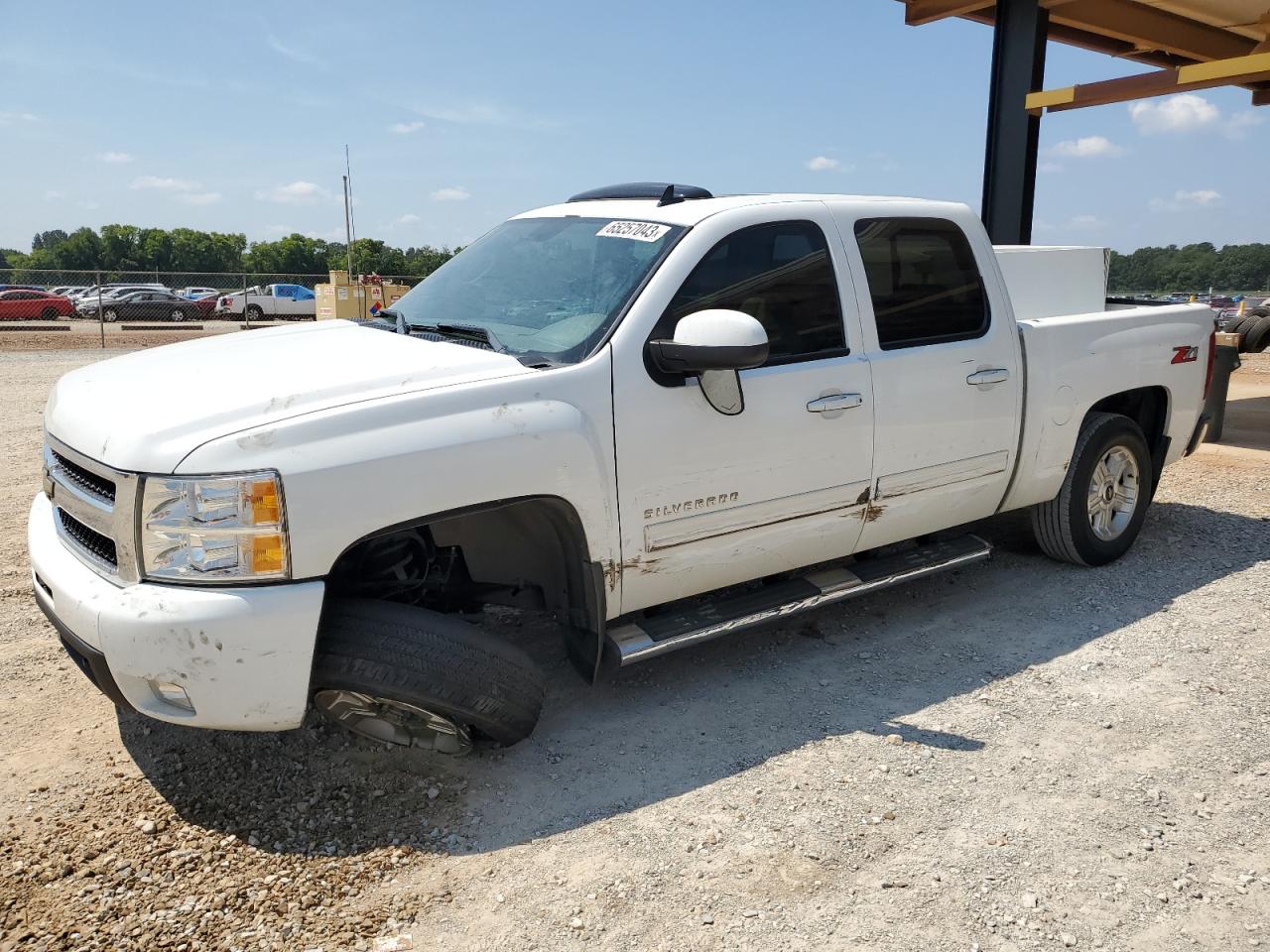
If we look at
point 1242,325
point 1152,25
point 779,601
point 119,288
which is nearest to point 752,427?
point 779,601

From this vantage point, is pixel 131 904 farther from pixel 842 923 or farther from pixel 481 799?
pixel 842 923

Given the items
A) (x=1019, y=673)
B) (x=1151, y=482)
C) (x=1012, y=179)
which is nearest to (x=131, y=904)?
(x=1019, y=673)

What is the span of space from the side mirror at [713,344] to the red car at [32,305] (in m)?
33.8

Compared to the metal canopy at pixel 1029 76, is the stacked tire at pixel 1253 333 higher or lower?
lower

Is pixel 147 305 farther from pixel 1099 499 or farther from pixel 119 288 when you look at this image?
pixel 1099 499

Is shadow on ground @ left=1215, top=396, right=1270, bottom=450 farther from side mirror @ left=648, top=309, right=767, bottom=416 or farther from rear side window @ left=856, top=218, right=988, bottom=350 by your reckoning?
side mirror @ left=648, top=309, right=767, bottom=416

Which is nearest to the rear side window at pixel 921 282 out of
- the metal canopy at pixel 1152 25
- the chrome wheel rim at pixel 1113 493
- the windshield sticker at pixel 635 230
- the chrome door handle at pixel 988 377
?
the chrome door handle at pixel 988 377

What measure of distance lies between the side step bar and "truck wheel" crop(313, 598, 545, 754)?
18.2 inches

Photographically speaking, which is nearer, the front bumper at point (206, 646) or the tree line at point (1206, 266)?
the front bumper at point (206, 646)

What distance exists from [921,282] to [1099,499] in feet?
6.37

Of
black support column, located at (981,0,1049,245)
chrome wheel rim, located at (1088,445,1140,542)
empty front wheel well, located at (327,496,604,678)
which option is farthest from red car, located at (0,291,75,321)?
chrome wheel rim, located at (1088,445,1140,542)

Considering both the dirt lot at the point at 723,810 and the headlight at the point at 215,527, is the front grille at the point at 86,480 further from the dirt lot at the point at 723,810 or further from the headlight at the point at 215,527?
the dirt lot at the point at 723,810

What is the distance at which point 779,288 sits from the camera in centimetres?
391

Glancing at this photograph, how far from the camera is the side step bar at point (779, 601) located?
3.63 m
